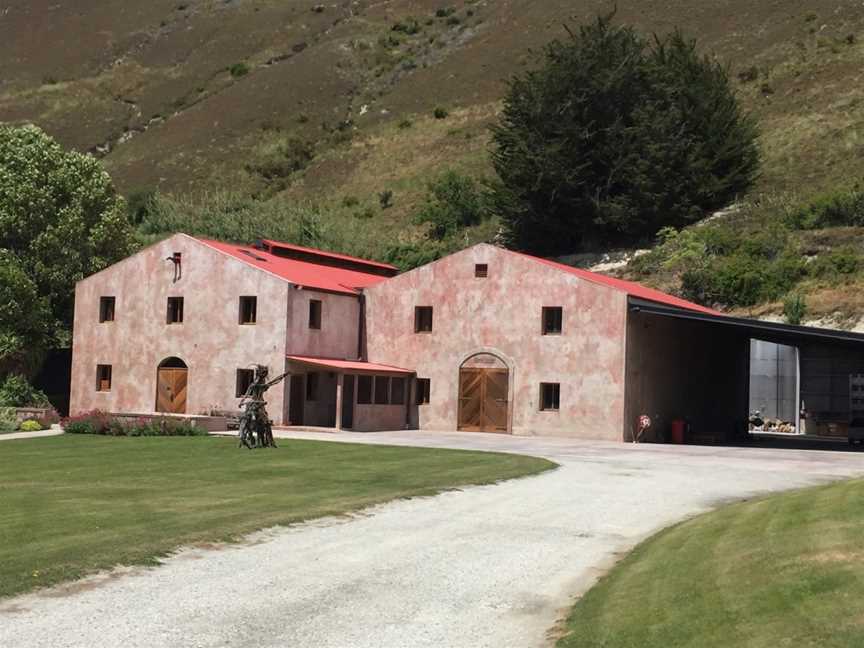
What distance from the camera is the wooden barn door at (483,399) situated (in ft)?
147

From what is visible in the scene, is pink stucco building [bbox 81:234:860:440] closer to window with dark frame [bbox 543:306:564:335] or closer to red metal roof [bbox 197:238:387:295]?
window with dark frame [bbox 543:306:564:335]

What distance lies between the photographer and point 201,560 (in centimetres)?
1332

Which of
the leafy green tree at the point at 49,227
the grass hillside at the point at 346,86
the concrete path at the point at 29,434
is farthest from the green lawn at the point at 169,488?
the grass hillside at the point at 346,86

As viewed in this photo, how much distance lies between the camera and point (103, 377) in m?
49.2

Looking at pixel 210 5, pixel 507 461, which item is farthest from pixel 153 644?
pixel 210 5

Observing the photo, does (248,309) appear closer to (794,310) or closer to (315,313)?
(315,313)

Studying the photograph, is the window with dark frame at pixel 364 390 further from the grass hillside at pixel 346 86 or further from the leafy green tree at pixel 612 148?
the leafy green tree at pixel 612 148

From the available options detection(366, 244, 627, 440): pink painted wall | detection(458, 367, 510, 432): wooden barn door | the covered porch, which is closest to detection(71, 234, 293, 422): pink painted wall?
the covered porch

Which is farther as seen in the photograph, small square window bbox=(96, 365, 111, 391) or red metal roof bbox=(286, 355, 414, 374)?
small square window bbox=(96, 365, 111, 391)

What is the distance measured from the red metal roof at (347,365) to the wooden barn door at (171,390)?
18.8ft

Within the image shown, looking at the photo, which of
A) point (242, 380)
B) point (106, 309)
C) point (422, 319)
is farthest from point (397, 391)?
point (106, 309)

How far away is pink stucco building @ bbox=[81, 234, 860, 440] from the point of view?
43125mm

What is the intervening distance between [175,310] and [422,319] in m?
10.5

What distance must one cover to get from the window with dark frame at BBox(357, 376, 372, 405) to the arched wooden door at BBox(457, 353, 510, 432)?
3703mm
